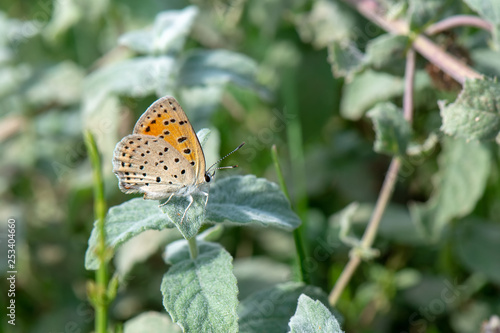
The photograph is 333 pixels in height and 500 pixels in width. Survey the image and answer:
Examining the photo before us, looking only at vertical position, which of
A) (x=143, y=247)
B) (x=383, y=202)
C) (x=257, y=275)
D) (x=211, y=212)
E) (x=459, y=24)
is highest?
(x=459, y=24)

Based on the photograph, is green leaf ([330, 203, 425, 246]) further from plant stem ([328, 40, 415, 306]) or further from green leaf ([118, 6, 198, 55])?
green leaf ([118, 6, 198, 55])

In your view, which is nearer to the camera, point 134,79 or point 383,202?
point 383,202

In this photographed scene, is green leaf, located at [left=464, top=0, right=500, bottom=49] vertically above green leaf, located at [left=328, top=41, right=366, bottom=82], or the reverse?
green leaf, located at [left=464, top=0, right=500, bottom=49]

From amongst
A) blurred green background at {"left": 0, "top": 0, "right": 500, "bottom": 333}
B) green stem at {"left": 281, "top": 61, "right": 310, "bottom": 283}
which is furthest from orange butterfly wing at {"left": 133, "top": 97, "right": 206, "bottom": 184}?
green stem at {"left": 281, "top": 61, "right": 310, "bottom": 283}

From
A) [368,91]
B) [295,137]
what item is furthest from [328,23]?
[295,137]

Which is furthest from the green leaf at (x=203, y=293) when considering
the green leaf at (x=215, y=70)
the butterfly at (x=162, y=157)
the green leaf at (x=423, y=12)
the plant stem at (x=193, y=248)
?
the green leaf at (x=423, y=12)

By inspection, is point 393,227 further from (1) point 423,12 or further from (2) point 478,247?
(1) point 423,12

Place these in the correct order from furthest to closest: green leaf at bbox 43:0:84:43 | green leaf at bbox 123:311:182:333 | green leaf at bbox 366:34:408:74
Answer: green leaf at bbox 43:0:84:43, green leaf at bbox 366:34:408:74, green leaf at bbox 123:311:182:333
